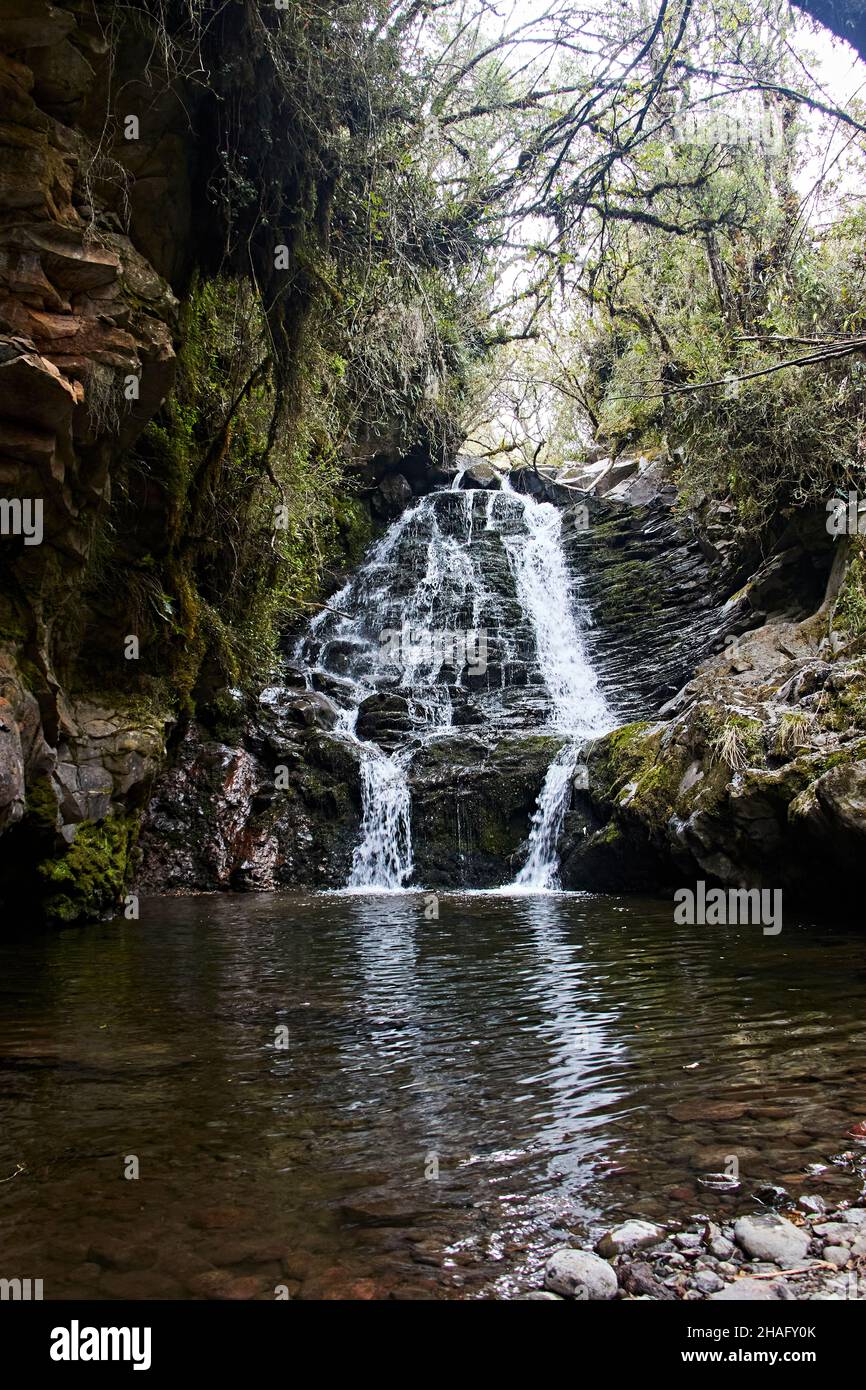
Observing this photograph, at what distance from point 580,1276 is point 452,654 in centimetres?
1619

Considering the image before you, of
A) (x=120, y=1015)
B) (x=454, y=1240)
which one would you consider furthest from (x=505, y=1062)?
(x=120, y=1015)

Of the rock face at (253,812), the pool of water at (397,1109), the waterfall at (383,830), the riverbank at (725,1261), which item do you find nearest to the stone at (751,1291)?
the riverbank at (725,1261)

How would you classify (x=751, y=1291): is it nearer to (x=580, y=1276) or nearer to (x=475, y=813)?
(x=580, y=1276)

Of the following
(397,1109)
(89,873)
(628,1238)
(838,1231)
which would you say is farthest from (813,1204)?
(89,873)

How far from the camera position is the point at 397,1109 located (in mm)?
3559

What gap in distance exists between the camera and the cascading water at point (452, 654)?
556 inches

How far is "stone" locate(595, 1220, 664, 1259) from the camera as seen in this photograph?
236 cm

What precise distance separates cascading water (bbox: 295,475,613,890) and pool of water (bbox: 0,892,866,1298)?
7287mm

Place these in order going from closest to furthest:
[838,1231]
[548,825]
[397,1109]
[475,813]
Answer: [838,1231]
[397,1109]
[548,825]
[475,813]

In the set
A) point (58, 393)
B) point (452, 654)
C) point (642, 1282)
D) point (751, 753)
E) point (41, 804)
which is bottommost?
point (642, 1282)

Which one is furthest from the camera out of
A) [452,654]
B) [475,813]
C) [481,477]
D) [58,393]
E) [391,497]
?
[481,477]

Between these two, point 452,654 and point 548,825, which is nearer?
point 548,825
